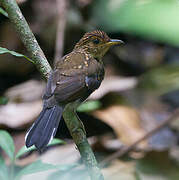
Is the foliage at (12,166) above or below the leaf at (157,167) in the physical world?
above

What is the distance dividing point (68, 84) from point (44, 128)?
0.60 metres

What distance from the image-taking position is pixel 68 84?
3.22 metres

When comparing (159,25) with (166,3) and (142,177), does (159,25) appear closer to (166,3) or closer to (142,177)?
(166,3)

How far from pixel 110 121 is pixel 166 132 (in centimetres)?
86

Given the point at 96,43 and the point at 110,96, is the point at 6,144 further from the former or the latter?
the point at 110,96

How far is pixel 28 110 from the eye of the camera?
17.0 feet

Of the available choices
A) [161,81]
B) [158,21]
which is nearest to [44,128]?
[158,21]

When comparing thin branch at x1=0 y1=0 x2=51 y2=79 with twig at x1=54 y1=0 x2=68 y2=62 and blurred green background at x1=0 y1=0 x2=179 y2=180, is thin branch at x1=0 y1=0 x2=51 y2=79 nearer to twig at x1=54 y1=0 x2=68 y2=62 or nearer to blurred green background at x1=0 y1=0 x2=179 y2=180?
blurred green background at x1=0 y1=0 x2=179 y2=180

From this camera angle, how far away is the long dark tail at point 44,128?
2520 millimetres

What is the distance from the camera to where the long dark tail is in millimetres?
2520

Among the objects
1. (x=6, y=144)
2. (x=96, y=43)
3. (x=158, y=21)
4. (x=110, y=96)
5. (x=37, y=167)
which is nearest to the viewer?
(x=158, y=21)

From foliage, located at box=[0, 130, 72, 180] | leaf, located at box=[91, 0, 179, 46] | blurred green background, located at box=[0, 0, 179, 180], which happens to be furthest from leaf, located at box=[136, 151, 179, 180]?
leaf, located at box=[91, 0, 179, 46]

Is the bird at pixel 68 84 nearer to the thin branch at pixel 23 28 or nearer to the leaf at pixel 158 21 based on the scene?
the thin branch at pixel 23 28

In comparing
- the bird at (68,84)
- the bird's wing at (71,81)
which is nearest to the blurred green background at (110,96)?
the bird at (68,84)
